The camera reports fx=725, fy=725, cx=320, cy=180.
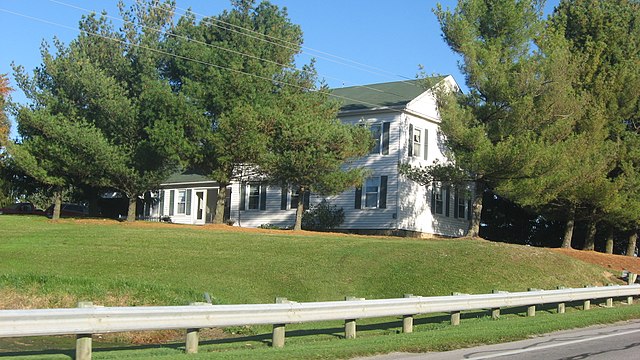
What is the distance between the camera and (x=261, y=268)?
2059 cm

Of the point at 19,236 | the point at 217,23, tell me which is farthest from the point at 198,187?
the point at 19,236

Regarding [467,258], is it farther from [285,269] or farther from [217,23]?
[217,23]

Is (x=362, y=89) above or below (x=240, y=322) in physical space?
above

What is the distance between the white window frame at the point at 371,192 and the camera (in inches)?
1416

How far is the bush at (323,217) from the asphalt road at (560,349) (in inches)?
916

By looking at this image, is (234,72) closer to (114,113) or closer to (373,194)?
(114,113)

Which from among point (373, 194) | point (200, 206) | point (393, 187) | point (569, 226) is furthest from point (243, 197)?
point (569, 226)

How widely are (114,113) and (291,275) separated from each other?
683 inches

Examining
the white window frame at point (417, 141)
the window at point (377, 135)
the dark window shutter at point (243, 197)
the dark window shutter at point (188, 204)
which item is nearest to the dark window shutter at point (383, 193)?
the window at point (377, 135)

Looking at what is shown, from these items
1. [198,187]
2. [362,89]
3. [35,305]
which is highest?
[362,89]

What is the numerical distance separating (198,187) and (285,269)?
2499 centimetres

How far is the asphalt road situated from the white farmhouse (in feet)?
62.2

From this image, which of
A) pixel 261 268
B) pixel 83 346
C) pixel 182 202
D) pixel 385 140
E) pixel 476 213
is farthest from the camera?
pixel 182 202

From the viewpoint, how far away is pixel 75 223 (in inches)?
1357
